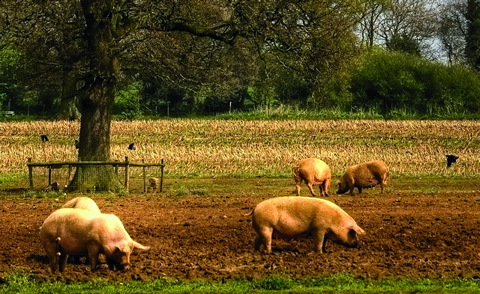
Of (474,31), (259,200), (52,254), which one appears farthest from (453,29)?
(52,254)

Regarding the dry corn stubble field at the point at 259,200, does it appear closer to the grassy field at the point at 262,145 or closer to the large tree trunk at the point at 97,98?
the grassy field at the point at 262,145

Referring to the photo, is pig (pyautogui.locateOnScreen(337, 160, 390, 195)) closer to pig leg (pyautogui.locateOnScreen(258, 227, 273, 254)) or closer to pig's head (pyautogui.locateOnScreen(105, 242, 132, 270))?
pig leg (pyautogui.locateOnScreen(258, 227, 273, 254))

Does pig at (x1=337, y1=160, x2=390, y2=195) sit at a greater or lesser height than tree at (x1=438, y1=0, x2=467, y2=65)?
lesser

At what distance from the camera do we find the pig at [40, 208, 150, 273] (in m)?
13.1

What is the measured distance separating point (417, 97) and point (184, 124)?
77.1 feet

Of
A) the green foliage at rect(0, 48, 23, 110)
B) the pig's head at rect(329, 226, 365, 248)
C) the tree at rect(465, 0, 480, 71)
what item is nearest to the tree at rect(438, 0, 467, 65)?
the tree at rect(465, 0, 480, 71)

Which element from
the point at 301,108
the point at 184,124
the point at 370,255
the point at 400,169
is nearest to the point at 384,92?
the point at 301,108

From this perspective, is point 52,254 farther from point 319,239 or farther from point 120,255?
point 319,239

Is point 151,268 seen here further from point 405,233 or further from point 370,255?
point 405,233

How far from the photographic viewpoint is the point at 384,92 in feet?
231

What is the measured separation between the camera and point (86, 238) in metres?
13.3

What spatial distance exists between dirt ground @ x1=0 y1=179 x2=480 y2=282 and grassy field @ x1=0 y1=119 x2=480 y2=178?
44.4 ft

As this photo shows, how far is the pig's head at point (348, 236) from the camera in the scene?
14.3 m

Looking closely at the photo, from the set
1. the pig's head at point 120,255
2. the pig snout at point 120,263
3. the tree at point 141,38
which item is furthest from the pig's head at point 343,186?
the pig snout at point 120,263
